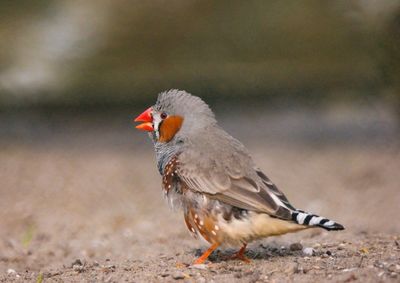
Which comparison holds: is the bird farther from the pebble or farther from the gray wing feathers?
the pebble

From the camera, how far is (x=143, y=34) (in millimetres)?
9469

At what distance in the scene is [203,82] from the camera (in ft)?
31.4

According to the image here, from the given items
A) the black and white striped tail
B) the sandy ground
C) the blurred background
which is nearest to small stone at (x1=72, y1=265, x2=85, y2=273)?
the sandy ground

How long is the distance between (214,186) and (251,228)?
0.36 meters

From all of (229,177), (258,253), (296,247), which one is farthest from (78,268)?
(296,247)

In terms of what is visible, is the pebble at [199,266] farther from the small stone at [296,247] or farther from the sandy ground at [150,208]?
the small stone at [296,247]

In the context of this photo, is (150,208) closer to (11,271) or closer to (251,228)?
(11,271)

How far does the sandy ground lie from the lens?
498 cm

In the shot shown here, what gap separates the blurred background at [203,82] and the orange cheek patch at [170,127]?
3.07m

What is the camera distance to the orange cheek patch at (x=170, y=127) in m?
5.58

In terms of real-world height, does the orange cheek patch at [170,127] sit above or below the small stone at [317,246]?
above

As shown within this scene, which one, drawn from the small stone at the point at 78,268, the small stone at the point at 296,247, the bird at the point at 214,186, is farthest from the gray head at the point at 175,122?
the small stone at the point at 296,247

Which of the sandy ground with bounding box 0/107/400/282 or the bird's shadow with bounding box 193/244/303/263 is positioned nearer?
the sandy ground with bounding box 0/107/400/282

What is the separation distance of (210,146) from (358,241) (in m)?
1.36
